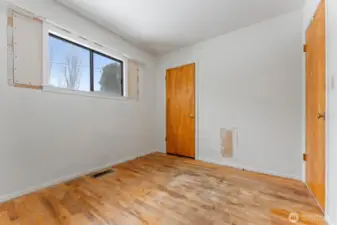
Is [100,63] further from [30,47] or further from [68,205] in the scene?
[68,205]

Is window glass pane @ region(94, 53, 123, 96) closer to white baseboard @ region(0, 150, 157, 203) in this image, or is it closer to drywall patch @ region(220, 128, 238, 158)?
white baseboard @ region(0, 150, 157, 203)

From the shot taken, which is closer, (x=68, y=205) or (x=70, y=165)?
(x=68, y=205)

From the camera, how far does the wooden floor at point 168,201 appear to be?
1.52 meters

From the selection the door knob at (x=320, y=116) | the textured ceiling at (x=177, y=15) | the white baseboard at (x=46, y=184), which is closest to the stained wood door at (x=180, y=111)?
the textured ceiling at (x=177, y=15)

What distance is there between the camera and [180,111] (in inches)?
147

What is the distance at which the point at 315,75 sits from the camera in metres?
1.85

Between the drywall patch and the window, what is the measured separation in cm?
223

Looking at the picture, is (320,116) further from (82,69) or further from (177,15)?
(82,69)

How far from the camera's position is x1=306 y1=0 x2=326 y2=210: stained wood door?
162cm

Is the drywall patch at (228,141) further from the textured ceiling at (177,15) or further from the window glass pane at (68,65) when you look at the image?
the window glass pane at (68,65)

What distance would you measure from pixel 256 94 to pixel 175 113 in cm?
176

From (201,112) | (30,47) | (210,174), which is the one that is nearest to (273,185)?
(210,174)

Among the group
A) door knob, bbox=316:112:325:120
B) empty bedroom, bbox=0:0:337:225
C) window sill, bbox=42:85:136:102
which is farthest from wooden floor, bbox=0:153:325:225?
window sill, bbox=42:85:136:102

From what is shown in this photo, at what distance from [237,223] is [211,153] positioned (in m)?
1.84
